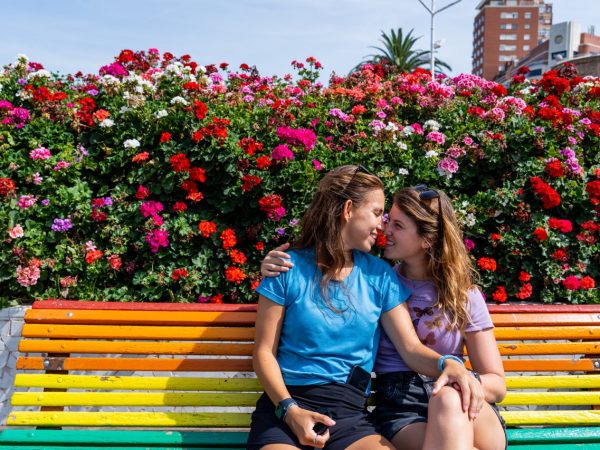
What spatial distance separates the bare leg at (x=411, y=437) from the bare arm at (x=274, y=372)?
0.28 metres

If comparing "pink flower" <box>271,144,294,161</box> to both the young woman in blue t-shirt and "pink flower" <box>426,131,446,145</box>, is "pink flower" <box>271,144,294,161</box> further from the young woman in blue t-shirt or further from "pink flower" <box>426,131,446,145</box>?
the young woman in blue t-shirt

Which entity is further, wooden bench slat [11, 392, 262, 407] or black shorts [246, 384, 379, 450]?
wooden bench slat [11, 392, 262, 407]

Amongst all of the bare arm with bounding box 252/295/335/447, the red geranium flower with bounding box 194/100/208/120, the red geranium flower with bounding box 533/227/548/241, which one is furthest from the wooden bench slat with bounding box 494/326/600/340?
the red geranium flower with bounding box 194/100/208/120

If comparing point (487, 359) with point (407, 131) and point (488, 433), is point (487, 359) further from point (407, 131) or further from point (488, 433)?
point (407, 131)

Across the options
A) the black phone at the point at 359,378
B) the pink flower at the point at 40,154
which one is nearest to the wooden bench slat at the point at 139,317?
the black phone at the point at 359,378

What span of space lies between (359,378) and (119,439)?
954 millimetres

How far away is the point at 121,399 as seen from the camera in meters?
2.55

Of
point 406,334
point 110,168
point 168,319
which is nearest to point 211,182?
point 110,168

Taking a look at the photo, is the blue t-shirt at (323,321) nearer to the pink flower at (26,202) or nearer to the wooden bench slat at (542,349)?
the wooden bench slat at (542,349)

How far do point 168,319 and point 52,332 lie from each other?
19.0 inches

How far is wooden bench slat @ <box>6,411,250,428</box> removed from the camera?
2.49 meters

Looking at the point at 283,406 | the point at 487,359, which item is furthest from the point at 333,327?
the point at 487,359

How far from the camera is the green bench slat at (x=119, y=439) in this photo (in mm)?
2395

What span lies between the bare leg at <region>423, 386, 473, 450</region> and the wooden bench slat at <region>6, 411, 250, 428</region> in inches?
31.0
